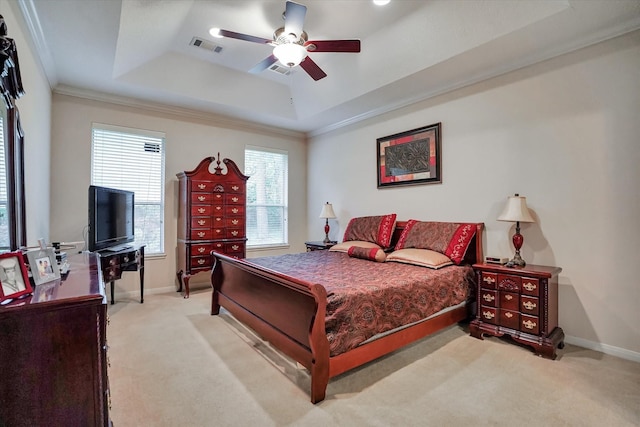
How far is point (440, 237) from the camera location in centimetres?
363

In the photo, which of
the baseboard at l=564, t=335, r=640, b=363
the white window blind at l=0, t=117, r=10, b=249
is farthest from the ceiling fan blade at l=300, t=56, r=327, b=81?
the baseboard at l=564, t=335, r=640, b=363

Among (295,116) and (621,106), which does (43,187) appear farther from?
(621,106)

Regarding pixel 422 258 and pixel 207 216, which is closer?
pixel 422 258

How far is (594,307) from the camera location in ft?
9.30

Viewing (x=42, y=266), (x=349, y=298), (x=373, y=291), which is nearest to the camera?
(x=42, y=266)

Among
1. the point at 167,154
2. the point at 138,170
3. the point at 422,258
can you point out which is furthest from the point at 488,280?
the point at 138,170

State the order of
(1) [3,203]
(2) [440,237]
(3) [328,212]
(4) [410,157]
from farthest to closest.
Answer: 1. (3) [328,212]
2. (4) [410,157]
3. (2) [440,237]
4. (1) [3,203]

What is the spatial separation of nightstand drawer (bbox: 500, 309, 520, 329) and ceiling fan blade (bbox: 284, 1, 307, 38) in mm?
3140

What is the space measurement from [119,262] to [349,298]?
2.90 meters

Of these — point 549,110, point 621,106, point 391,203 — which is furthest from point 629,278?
point 391,203

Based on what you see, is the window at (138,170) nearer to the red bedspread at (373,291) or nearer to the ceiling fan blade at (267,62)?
the red bedspread at (373,291)

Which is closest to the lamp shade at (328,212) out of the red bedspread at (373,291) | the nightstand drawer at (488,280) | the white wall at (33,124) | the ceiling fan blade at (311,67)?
the red bedspread at (373,291)

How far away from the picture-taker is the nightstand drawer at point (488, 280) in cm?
300

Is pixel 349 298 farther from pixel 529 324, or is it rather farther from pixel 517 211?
pixel 517 211
